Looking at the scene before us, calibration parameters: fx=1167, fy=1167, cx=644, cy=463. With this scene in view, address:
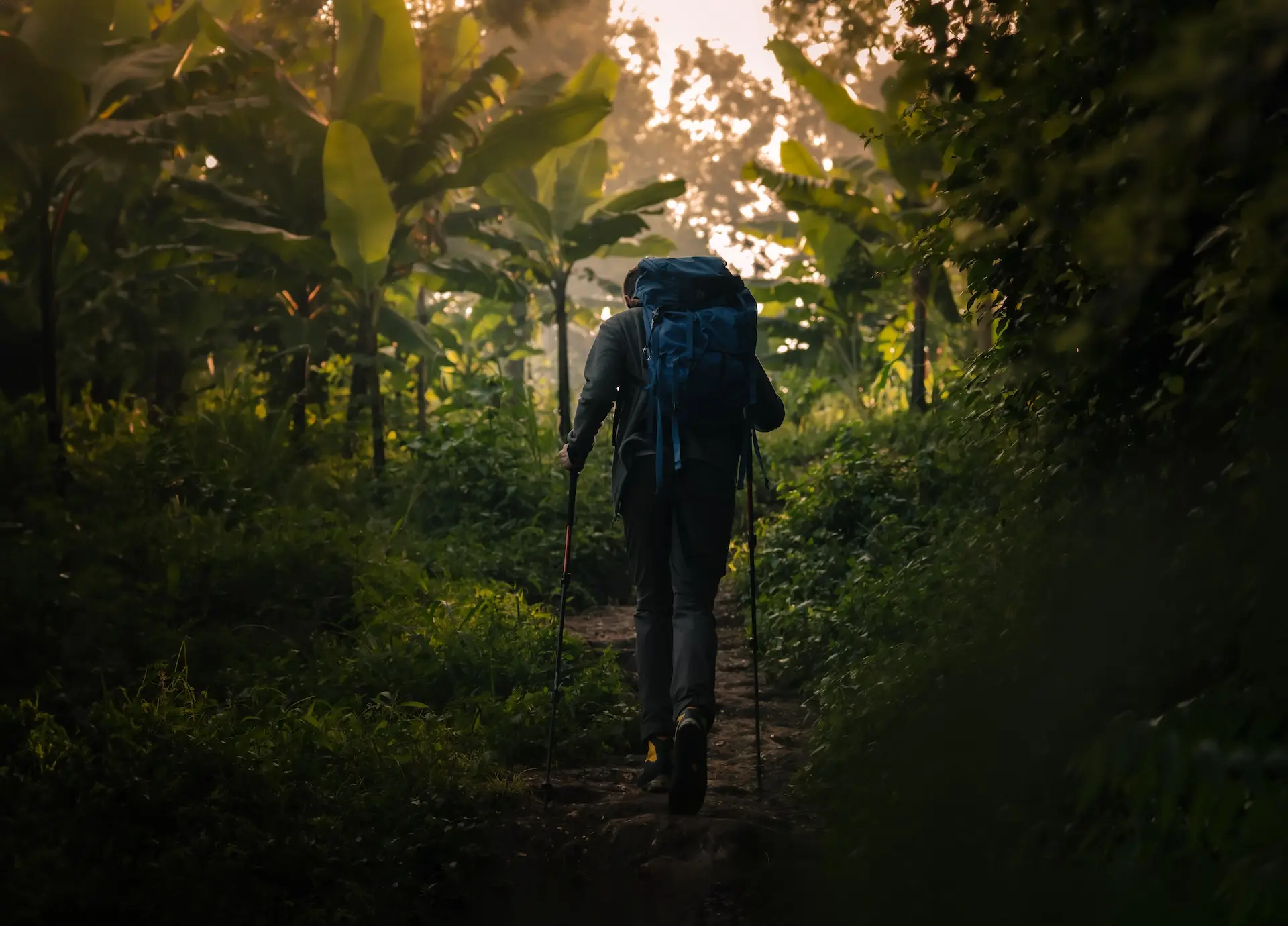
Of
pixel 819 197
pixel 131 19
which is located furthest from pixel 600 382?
pixel 131 19

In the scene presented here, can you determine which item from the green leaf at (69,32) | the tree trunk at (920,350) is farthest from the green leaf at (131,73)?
the tree trunk at (920,350)

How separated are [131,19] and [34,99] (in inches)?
74.2

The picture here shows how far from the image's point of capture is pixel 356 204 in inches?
362

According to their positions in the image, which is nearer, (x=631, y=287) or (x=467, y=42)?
(x=631, y=287)

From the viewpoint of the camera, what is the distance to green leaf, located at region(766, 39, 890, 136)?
9.92 meters

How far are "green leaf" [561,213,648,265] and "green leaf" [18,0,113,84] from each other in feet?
15.5

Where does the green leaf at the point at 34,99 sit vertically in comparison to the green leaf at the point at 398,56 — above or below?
below

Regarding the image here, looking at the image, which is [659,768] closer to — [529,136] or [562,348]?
[529,136]

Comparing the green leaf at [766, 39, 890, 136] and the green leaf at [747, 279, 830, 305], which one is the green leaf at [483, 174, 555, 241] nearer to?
the green leaf at [747, 279, 830, 305]

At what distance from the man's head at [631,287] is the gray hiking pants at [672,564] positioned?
2.16ft

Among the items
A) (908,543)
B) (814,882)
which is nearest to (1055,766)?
(814,882)

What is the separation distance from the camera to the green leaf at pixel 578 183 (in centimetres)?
1214

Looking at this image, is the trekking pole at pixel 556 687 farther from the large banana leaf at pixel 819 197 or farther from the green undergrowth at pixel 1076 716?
the large banana leaf at pixel 819 197

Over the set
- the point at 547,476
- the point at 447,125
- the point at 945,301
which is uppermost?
the point at 447,125
